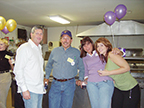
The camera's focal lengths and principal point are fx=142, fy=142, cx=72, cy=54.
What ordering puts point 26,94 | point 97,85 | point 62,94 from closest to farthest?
point 26,94, point 97,85, point 62,94

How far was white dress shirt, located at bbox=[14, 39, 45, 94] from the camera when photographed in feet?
5.30

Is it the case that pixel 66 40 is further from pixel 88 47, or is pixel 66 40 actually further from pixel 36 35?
pixel 36 35

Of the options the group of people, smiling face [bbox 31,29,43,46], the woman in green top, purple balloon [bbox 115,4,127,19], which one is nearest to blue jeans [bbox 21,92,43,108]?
Answer: the group of people

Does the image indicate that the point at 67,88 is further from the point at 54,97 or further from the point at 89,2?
the point at 89,2

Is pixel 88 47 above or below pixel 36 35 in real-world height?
below

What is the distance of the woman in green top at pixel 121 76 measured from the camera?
1.83 metres

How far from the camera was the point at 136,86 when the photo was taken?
192 centimetres

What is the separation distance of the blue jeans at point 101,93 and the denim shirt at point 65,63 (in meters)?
0.40

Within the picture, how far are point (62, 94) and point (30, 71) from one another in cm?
81

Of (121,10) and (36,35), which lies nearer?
(36,35)

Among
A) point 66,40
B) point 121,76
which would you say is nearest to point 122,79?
point 121,76

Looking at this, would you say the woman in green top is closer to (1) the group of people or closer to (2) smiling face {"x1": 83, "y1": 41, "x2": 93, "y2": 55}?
(1) the group of people

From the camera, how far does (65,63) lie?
226 centimetres

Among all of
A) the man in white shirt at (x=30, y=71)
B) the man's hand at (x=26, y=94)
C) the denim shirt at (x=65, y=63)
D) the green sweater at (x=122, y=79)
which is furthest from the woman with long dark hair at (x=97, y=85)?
the man's hand at (x=26, y=94)
